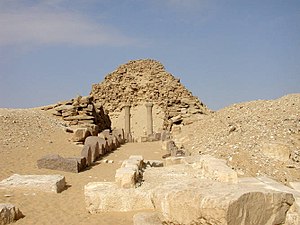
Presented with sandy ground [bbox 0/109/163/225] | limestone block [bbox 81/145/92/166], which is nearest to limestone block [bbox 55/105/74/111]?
sandy ground [bbox 0/109/163/225]

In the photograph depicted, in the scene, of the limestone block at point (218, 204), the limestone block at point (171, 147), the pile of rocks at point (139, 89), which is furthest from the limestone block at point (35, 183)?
the pile of rocks at point (139, 89)

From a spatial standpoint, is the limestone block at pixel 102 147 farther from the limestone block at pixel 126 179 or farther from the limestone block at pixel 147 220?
the limestone block at pixel 147 220

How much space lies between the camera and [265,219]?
4.11m

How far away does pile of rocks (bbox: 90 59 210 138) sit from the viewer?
51094 mm

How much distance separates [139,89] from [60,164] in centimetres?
4426

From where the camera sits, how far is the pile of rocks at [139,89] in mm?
51094

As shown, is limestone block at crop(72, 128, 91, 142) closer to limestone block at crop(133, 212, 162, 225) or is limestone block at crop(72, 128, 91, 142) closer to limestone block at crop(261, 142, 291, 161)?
limestone block at crop(261, 142, 291, 161)

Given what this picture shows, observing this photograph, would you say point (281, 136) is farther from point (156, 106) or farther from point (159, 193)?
point (156, 106)

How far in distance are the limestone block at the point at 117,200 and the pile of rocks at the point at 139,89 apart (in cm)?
4197

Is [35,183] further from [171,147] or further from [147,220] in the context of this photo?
[171,147]

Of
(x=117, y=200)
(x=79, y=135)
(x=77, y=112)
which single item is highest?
(x=77, y=112)

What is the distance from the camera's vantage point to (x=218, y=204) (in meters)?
3.75

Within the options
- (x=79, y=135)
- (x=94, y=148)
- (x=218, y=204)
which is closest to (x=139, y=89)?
(x=79, y=135)

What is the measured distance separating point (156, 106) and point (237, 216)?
158 feet
